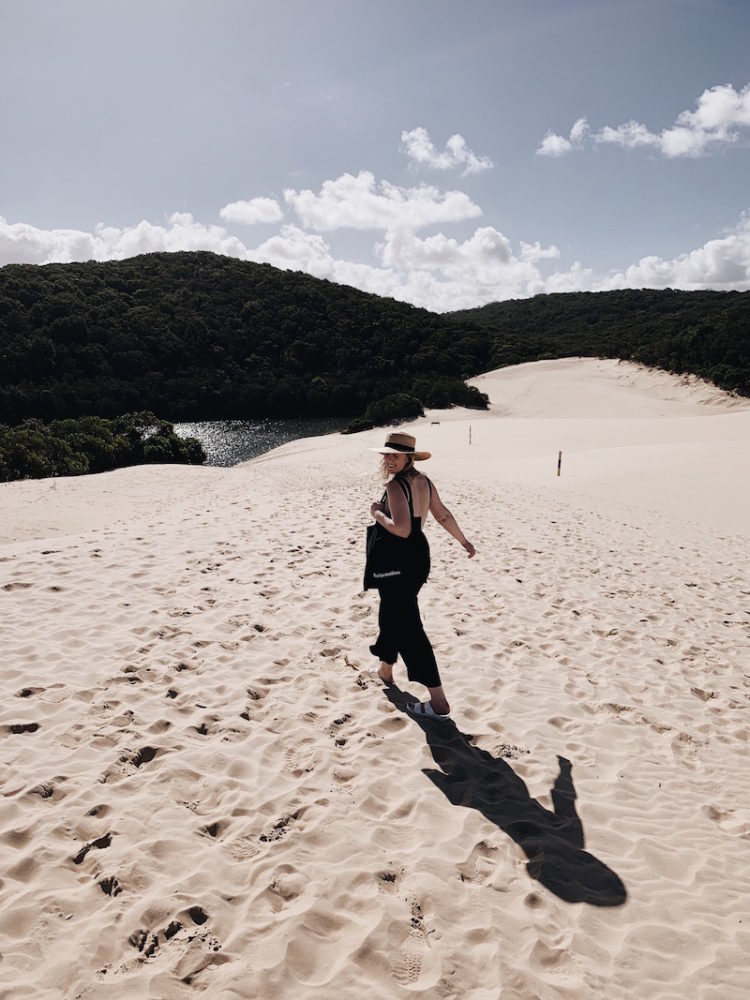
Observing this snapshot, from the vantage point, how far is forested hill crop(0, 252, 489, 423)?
56250 millimetres

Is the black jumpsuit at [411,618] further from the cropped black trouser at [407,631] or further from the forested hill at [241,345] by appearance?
the forested hill at [241,345]

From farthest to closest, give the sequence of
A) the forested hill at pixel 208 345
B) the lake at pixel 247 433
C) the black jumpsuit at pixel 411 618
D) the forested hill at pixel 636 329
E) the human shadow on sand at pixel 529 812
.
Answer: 1. the forested hill at pixel 208 345
2. the forested hill at pixel 636 329
3. the lake at pixel 247 433
4. the black jumpsuit at pixel 411 618
5. the human shadow on sand at pixel 529 812

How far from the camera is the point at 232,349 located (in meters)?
72.8

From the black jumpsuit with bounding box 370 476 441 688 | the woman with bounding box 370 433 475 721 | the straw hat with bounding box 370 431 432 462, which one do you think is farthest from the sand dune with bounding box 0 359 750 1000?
the straw hat with bounding box 370 431 432 462

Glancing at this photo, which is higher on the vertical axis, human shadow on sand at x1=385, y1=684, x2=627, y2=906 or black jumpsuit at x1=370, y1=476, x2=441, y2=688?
black jumpsuit at x1=370, y1=476, x2=441, y2=688

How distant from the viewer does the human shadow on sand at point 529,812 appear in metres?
3.52

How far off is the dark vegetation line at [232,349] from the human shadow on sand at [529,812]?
96.4 feet

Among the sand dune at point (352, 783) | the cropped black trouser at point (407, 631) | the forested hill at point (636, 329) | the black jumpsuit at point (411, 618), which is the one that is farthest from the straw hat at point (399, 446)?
the forested hill at point (636, 329)

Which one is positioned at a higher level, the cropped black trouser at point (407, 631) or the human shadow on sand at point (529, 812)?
the cropped black trouser at point (407, 631)

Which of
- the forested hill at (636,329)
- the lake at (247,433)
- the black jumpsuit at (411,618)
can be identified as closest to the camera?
the black jumpsuit at (411,618)

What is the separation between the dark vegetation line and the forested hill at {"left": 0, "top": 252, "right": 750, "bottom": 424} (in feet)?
0.60

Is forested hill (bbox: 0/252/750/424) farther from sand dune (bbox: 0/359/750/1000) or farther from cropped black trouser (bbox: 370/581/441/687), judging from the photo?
cropped black trouser (bbox: 370/581/441/687)

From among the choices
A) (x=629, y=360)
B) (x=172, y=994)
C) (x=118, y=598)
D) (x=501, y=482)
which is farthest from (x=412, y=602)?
(x=629, y=360)

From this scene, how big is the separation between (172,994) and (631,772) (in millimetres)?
3769
